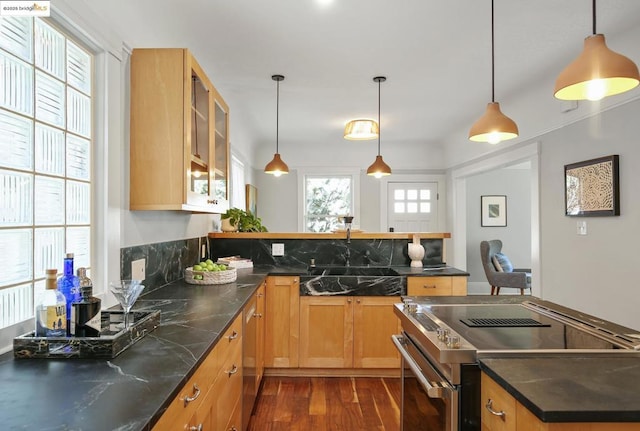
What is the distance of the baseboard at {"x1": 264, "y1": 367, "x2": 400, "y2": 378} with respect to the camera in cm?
313

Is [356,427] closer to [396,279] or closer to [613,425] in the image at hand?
[396,279]

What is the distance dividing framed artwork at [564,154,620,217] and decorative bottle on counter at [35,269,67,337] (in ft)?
11.4

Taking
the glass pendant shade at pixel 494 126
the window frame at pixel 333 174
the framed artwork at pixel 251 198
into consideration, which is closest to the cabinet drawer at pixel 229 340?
the glass pendant shade at pixel 494 126

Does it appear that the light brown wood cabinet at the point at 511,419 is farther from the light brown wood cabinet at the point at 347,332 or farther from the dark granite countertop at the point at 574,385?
the light brown wood cabinet at the point at 347,332

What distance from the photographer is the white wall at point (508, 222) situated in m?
6.88

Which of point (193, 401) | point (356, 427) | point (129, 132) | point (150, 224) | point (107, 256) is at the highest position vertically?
point (129, 132)

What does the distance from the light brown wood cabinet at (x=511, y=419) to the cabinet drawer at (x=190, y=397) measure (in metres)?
0.88

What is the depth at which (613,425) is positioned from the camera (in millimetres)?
874

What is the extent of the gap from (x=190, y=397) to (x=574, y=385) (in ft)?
3.41

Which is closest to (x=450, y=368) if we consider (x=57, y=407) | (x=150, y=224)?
(x=57, y=407)

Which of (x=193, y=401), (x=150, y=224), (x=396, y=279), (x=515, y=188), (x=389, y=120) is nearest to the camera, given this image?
(x=193, y=401)

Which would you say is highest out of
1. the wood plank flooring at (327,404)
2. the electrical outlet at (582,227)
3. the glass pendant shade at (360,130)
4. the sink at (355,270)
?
the glass pendant shade at (360,130)

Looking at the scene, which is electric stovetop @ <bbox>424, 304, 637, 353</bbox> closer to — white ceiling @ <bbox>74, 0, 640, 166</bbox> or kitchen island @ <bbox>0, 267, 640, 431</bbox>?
kitchen island @ <bbox>0, 267, 640, 431</bbox>

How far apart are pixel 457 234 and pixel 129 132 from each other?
5084 mm
